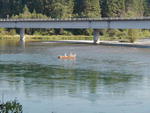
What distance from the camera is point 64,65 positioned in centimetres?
7362

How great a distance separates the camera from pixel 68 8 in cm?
17738

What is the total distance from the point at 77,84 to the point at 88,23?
79457mm

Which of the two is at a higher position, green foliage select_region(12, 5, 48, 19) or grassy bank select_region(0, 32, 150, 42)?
green foliage select_region(12, 5, 48, 19)

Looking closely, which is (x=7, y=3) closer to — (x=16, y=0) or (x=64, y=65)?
(x=16, y=0)

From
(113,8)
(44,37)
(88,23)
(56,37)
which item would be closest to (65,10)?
(56,37)

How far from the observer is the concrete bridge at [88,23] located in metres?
117

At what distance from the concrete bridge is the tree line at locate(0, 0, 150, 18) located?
28.4 meters

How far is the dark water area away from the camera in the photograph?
4053cm

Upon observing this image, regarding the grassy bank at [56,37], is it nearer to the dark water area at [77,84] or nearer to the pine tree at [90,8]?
the pine tree at [90,8]

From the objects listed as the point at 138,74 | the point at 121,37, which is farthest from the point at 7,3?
the point at 138,74

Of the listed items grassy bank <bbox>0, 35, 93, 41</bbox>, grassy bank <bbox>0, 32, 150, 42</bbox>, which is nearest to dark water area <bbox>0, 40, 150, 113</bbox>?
grassy bank <bbox>0, 32, 150, 42</bbox>

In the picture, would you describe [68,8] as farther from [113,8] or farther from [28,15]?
[28,15]

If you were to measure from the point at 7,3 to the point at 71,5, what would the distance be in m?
22.1

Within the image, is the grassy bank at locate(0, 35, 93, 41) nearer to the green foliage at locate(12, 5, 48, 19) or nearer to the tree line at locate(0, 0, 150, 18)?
the green foliage at locate(12, 5, 48, 19)
